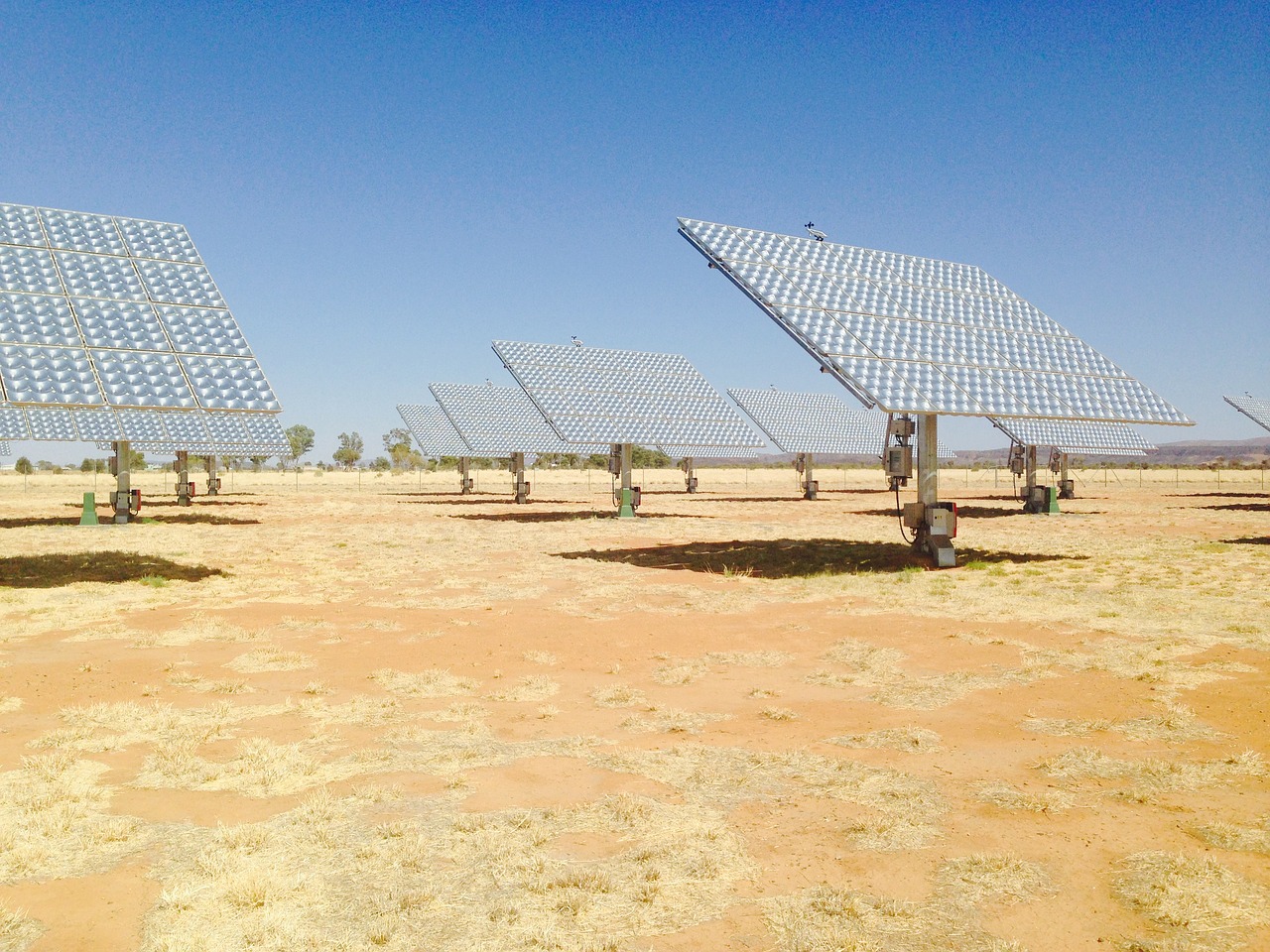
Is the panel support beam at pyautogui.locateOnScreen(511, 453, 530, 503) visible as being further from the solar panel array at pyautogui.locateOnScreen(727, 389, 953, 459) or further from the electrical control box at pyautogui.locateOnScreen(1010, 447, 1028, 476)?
the electrical control box at pyautogui.locateOnScreen(1010, 447, 1028, 476)

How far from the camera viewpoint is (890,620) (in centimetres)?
1415

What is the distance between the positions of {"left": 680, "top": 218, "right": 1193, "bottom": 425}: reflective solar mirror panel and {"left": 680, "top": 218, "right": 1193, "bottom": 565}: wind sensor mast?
40 mm

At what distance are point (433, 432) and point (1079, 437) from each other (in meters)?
38.2

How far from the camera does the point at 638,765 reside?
776 cm

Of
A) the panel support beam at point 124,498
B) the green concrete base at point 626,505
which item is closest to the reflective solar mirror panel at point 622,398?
the green concrete base at point 626,505

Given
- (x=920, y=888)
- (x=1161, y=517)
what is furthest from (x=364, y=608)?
(x=1161, y=517)

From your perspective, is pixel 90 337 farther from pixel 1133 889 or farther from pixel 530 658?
pixel 1133 889

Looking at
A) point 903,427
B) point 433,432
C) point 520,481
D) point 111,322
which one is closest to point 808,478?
point 520,481

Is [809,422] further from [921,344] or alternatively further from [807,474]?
[921,344]

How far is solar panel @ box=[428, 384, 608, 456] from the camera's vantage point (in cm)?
4866

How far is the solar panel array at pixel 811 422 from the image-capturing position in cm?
5481

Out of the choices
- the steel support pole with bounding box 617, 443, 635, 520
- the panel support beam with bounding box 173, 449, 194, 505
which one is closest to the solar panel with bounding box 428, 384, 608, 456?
the steel support pole with bounding box 617, 443, 635, 520

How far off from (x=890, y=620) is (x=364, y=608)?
28.9 feet

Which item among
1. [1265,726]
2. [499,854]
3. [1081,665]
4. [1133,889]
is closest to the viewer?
[1133,889]
